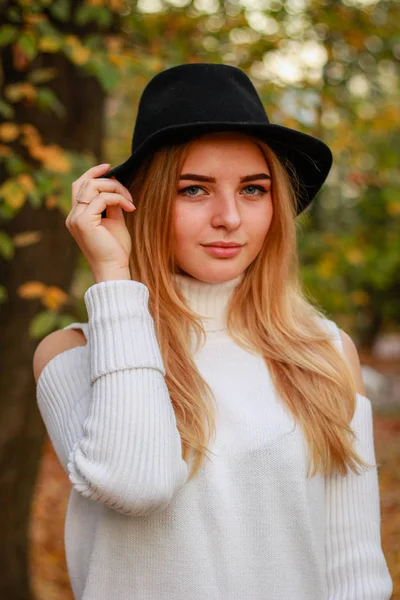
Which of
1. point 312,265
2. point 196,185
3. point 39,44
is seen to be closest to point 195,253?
point 196,185

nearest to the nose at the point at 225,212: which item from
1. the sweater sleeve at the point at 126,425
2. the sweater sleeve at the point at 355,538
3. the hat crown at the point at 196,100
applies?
the hat crown at the point at 196,100

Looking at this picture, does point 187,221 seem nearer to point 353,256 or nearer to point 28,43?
point 28,43

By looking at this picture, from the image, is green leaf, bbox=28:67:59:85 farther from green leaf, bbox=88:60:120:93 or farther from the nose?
the nose

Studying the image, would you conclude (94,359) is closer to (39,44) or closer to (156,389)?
(156,389)

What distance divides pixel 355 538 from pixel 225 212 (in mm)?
1007

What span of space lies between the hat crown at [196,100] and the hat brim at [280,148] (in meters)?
0.04

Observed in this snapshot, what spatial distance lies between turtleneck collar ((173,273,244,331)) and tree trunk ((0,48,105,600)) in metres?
1.81

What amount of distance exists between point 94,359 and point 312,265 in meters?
3.17

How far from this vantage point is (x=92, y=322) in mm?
1858

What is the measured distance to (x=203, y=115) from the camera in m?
1.97

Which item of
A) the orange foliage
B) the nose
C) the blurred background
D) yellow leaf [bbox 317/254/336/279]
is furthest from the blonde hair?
the orange foliage

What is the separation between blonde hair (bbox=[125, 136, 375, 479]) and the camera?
1.97m

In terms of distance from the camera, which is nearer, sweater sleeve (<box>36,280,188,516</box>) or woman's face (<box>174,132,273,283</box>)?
sweater sleeve (<box>36,280,188,516</box>)

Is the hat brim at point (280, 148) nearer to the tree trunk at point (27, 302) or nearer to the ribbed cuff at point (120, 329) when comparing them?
the ribbed cuff at point (120, 329)
